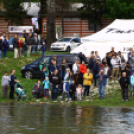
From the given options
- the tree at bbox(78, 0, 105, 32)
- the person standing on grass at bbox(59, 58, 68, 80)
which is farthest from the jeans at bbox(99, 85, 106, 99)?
the tree at bbox(78, 0, 105, 32)

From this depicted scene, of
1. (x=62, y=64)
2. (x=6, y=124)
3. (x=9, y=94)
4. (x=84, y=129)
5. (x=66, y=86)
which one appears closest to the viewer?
(x=84, y=129)

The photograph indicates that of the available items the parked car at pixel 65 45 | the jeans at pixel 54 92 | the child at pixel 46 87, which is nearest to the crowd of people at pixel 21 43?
the parked car at pixel 65 45

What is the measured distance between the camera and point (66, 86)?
1997 cm

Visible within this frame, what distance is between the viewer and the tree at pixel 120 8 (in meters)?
42.8

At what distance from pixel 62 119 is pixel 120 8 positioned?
2930 cm

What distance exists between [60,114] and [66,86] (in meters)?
3.70

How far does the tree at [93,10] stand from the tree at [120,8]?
8.01 ft

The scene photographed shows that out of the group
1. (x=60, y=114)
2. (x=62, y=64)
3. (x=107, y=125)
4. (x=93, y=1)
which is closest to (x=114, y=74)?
(x=62, y=64)

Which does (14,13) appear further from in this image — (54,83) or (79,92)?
(79,92)

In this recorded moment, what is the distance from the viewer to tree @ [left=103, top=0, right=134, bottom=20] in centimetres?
4275

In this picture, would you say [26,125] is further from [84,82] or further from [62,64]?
[62,64]

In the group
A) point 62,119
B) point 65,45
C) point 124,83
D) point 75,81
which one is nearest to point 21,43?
point 75,81

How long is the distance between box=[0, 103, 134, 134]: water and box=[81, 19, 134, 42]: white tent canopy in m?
9.82

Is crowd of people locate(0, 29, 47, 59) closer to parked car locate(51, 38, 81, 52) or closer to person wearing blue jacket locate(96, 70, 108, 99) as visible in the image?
parked car locate(51, 38, 81, 52)
